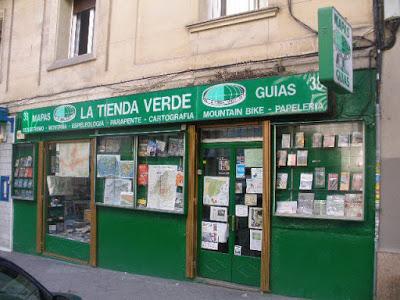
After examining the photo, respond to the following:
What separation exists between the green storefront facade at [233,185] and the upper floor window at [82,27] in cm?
148

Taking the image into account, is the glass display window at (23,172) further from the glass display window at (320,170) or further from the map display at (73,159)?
the glass display window at (320,170)

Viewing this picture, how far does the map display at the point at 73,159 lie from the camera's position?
364 inches

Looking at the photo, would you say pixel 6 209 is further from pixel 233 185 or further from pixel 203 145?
pixel 233 185

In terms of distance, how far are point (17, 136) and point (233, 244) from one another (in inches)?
238

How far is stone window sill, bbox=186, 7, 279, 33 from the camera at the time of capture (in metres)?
6.89

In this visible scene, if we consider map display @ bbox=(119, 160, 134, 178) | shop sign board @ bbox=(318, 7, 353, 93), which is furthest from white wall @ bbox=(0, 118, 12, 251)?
shop sign board @ bbox=(318, 7, 353, 93)

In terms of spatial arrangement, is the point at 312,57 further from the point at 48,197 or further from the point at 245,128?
the point at 48,197

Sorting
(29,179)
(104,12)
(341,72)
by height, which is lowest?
(29,179)

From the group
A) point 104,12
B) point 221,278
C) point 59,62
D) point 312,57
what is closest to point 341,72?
point 312,57

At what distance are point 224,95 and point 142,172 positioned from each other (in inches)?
85.0

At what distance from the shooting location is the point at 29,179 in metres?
10.4

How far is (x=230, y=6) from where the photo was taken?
7668 millimetres

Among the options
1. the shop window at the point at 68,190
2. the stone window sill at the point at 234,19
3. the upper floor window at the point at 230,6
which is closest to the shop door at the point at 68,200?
the shop window at the point at 68,190

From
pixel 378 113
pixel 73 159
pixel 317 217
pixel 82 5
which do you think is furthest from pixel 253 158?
pixel 82 5
